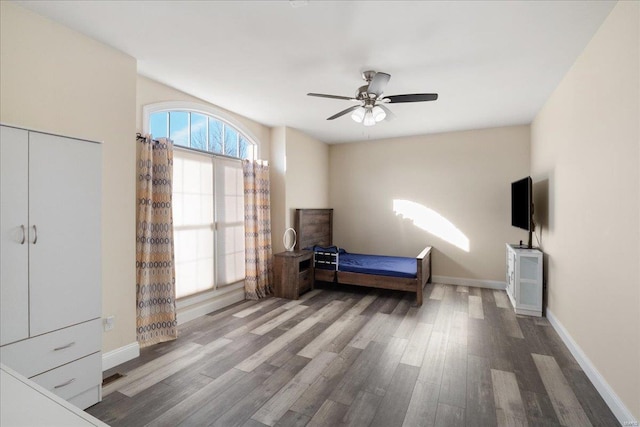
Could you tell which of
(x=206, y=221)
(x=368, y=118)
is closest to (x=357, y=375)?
(x=368, y=118)

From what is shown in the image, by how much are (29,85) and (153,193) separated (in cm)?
129

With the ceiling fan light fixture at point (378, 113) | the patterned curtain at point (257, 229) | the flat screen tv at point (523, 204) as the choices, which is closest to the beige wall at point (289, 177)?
the patterned curtain at point (257, 229)

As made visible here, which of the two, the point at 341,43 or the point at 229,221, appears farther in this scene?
the point at 229,221

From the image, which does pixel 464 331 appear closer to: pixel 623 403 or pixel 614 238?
pixel 623 403

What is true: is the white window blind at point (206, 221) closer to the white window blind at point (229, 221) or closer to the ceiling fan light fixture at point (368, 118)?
the white window blind at point (229, 221)

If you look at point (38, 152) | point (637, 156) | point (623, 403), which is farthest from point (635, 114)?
point (38, 152)

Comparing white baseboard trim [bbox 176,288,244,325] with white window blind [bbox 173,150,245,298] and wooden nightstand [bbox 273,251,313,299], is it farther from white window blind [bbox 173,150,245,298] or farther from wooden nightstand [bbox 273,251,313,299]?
wooden nightstand [bbox 273,251,313,299]

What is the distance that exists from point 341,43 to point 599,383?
3235 millimetres

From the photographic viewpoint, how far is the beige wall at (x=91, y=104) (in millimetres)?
2113

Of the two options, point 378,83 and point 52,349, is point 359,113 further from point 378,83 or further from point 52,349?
point 52,349

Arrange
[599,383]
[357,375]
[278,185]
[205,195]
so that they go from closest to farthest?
[599,383], [357,375], [205,195], [278,185]

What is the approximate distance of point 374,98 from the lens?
303cm

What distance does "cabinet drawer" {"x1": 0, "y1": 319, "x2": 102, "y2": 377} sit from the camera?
→ 69.8 inches

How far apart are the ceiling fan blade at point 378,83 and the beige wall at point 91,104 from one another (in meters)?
2.18
